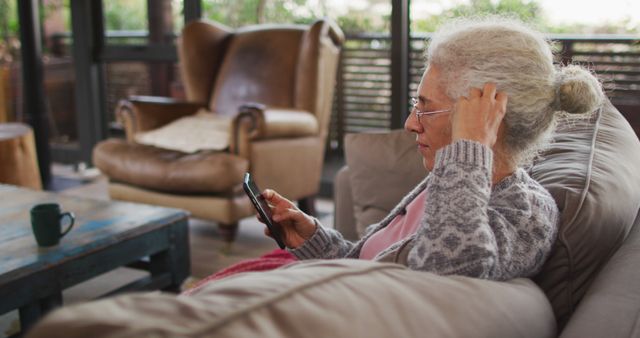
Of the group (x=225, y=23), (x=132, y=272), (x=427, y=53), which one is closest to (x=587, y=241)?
(x=427, y=53)

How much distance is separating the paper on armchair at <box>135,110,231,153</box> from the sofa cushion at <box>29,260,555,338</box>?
103 inches

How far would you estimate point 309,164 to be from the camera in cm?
354

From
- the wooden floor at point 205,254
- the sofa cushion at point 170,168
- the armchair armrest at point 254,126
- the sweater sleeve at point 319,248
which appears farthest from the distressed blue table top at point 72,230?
A: the sweater sleeve at point 319,248

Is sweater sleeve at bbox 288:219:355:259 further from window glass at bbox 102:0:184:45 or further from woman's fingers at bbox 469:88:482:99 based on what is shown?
window glass at bbox 102:0:184:45

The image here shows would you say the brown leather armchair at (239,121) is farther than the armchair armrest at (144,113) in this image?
No

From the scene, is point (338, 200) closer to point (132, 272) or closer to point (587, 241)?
point (587, 241)

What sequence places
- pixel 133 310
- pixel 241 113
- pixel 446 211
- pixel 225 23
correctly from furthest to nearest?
pixel 225 23, pixel 241 113, pixel 446 211, pixel 133 310

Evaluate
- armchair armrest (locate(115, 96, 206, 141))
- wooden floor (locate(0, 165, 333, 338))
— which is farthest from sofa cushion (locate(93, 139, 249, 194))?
wooden floor (locate(0, 165, 333, 338))

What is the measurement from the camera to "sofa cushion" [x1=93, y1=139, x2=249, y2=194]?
10.1ft

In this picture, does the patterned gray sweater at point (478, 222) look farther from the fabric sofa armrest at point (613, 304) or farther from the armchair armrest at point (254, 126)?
the armchair armrest at point (254, 126)

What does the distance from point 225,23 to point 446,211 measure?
12.5ft

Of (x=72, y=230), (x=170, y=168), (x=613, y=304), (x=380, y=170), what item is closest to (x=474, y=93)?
(x=613, y=304)

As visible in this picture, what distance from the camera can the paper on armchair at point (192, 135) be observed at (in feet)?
10.9

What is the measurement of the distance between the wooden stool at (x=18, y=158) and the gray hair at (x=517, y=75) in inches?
119
